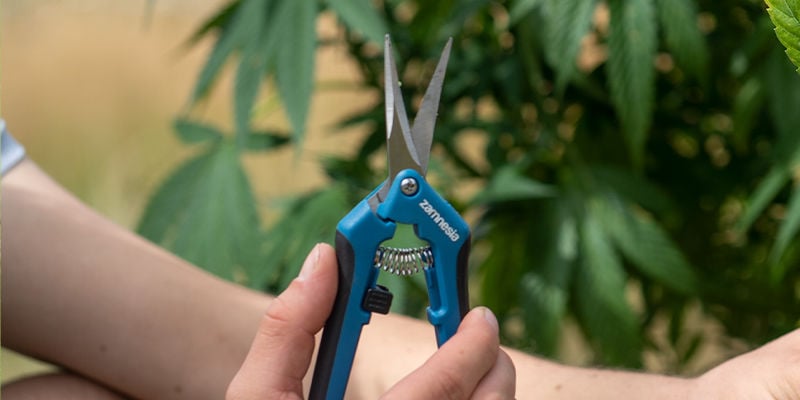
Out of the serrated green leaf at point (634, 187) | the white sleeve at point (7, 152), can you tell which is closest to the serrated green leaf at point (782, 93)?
the serrated green leaf at point (634, 187)

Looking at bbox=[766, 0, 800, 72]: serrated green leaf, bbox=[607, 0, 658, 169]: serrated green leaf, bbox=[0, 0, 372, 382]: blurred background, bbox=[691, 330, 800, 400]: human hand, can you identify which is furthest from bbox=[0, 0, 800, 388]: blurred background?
bbox=[0, 0, 372, 382]: blurred background

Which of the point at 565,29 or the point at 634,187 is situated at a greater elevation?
the point at 565,29

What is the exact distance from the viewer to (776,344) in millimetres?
503

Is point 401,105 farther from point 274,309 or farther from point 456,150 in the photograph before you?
point 456,150

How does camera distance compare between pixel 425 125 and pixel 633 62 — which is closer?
pixel 425 125

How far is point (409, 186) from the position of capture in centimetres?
46

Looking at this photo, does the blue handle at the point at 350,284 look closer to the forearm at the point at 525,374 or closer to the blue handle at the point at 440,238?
the blue handle at the point at 440,238

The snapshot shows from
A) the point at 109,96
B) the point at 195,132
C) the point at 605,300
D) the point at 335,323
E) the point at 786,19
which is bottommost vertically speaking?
the point at 109,96

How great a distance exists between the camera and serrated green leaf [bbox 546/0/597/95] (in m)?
0.78

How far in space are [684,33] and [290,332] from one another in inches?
18.5

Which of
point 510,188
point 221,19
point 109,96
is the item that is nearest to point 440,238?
point 510,188

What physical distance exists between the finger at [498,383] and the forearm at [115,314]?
0.24 meters

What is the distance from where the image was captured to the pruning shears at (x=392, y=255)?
0.45 meters

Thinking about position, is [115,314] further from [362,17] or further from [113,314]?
[362,17]
